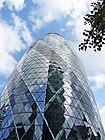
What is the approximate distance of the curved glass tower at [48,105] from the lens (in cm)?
2241

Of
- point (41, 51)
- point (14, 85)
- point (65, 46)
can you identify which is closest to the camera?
point (14, 85)

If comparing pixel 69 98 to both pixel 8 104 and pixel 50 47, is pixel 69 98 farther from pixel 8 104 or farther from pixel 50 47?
pixel 50 47

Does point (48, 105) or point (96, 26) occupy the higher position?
point (48, 105)

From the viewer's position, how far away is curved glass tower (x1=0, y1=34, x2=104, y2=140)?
2241 cm

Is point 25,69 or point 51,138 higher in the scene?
point 25,69

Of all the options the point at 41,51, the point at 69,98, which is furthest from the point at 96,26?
the point at 41,51

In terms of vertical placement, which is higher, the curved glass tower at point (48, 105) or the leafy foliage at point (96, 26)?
the curved glass tower at point (48, 105)

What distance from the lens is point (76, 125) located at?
2320 centimetres

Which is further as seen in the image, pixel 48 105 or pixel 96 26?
pixel 48 105

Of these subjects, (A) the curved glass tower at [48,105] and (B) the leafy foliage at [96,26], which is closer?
(B) the leafy foliage at [96,26]

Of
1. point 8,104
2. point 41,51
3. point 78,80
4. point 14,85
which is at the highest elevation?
point 41,51

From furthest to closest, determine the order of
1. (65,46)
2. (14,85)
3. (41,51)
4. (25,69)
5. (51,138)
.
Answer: (65,46), (41,51), (25,69), (14,85), (51,138)

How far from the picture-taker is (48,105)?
24359 mm

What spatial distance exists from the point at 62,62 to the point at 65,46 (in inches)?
385
